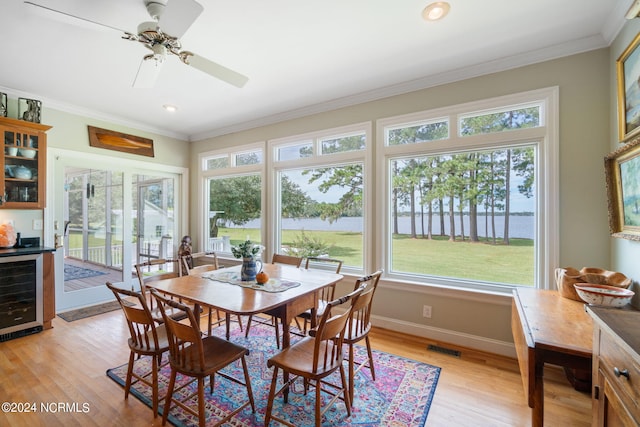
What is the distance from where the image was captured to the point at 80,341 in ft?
9.80

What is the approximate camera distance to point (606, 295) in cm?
179

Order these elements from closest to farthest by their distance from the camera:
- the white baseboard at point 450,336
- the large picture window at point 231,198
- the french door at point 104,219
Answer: the white baseboard at point 450,336
the french door at point 104,219
the large picture window at point 231,198

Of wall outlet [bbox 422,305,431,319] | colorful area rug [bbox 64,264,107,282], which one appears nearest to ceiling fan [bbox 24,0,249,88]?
wall outlet [bbox 422,305,431,319]

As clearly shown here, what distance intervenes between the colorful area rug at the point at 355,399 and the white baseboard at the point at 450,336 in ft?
1.82

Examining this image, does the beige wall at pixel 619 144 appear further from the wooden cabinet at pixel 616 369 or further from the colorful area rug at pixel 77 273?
the colorful area rug at pixel 77 273

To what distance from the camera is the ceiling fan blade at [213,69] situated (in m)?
2.12

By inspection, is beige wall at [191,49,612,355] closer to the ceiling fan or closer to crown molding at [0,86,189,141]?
the ceiling fan

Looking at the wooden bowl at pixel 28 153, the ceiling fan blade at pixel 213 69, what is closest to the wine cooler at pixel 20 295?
the wooden bowl at pixel 28 153

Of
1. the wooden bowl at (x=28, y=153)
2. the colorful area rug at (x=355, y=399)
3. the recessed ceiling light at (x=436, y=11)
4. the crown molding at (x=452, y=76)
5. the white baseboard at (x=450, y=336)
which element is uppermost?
the recessed ceiling light at (x=436, y=11)

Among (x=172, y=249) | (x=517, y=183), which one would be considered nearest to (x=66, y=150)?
(x=172, y=249)

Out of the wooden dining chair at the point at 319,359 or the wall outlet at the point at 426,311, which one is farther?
the wall outlet at the point at 426,311

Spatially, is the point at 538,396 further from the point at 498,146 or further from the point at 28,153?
the point at 28,153

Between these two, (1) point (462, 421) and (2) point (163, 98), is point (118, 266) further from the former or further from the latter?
(1) point (462, 421)

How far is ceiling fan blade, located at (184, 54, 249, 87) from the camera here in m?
2.12
